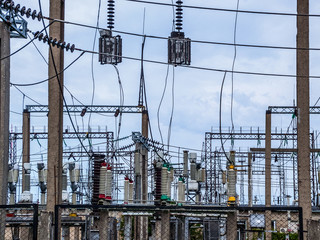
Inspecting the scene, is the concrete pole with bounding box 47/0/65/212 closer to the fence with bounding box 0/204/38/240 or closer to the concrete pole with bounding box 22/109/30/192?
the fence with bounding box 0/204/38/240

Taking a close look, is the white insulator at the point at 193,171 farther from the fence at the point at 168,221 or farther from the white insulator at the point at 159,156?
the white insulator at the point at 159,156

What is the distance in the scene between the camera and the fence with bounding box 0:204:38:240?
8023 millimetres

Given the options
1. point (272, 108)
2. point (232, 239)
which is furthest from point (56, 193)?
point (272, 108)

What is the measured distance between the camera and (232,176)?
1437 cm

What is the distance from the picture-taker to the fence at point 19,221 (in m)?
8.02

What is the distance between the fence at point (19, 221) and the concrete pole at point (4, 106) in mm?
523

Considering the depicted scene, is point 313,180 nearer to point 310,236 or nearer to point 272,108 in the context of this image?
point 272,108

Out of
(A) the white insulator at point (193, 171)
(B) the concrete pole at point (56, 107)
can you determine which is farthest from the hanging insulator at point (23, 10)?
(A) the white insulator at point (193, 171)

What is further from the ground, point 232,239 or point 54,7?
point 54,7

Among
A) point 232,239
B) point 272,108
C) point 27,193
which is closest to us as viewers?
point 232,239

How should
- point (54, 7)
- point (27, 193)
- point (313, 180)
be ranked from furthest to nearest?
point (313, 180), point (27, 193), point (54, 7)

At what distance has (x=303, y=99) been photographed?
15070 millimetres

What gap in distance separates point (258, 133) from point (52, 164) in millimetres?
27278

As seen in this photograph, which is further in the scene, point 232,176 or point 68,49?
point 232,176
